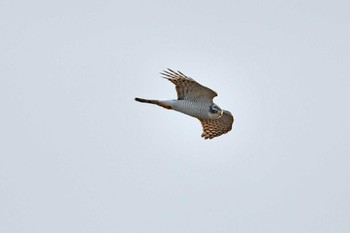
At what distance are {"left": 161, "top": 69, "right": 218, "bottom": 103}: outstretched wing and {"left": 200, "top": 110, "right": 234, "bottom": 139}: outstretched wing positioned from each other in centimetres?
179

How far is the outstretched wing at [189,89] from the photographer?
24578mm

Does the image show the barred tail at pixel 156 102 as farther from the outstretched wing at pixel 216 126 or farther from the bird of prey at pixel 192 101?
the outstretched wing at pixel 216 126

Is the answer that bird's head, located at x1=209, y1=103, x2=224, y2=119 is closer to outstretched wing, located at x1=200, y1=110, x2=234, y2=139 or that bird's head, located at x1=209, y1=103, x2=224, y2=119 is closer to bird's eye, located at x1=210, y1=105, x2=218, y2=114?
bird's eye, located at x1=210, y1=105, x2=218, y2=114

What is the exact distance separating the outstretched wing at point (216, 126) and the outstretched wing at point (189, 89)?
1794 mm

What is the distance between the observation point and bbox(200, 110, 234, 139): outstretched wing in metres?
27.0

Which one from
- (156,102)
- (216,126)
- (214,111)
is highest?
(216,126)

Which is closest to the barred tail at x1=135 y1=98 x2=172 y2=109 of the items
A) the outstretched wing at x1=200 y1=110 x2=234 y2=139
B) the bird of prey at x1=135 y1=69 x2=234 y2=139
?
the bird of prey at x1=135 y1=69 x2=234 y2=139

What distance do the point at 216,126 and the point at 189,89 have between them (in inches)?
112

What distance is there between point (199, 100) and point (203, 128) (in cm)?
222

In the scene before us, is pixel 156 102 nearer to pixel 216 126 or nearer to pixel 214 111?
pixel 214 111

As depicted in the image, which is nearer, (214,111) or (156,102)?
(156,102)

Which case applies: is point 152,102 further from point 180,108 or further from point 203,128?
point 203,128

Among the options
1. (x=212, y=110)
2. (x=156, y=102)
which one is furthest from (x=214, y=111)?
(x=156, y=102)

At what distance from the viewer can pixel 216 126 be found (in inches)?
1076
